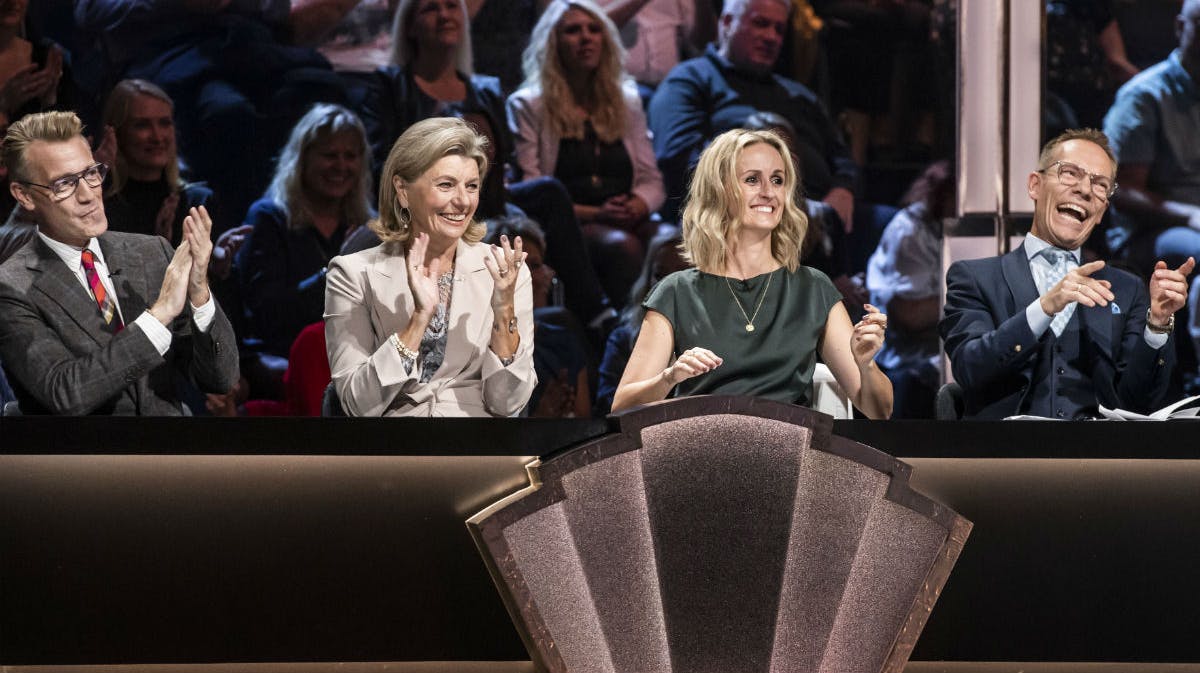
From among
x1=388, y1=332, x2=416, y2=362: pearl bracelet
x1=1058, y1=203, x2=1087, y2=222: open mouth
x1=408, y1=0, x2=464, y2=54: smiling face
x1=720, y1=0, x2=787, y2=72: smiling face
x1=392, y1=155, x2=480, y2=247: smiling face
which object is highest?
x1=408, y1=0, x2=464, y2=54: smiling face

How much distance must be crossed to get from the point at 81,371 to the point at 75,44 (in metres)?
2.12

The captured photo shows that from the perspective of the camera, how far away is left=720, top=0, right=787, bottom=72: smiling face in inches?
167

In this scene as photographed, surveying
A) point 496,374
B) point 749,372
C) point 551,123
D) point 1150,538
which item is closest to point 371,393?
point 496,374

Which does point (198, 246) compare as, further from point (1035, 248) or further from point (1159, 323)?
point (1159, 323)

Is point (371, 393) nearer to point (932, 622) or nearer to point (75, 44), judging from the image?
point (932, 622)

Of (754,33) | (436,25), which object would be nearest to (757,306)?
(754,33)

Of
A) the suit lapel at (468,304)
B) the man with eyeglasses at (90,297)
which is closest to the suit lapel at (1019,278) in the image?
the suit lapel at (468,304)

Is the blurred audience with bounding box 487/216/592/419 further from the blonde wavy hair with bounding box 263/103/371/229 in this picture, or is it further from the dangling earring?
the dangling earring

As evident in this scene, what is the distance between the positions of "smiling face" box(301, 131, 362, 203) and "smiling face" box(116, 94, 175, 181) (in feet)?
1.43

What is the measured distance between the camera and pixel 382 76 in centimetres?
417

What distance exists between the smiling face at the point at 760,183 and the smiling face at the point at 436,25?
1834 mm

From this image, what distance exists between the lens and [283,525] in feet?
6.51

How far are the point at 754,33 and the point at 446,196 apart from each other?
1.93 meters

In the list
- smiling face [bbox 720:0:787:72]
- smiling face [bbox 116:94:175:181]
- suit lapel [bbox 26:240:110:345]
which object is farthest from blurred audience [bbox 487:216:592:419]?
suit lapel [bbox 26:240:110:345]
